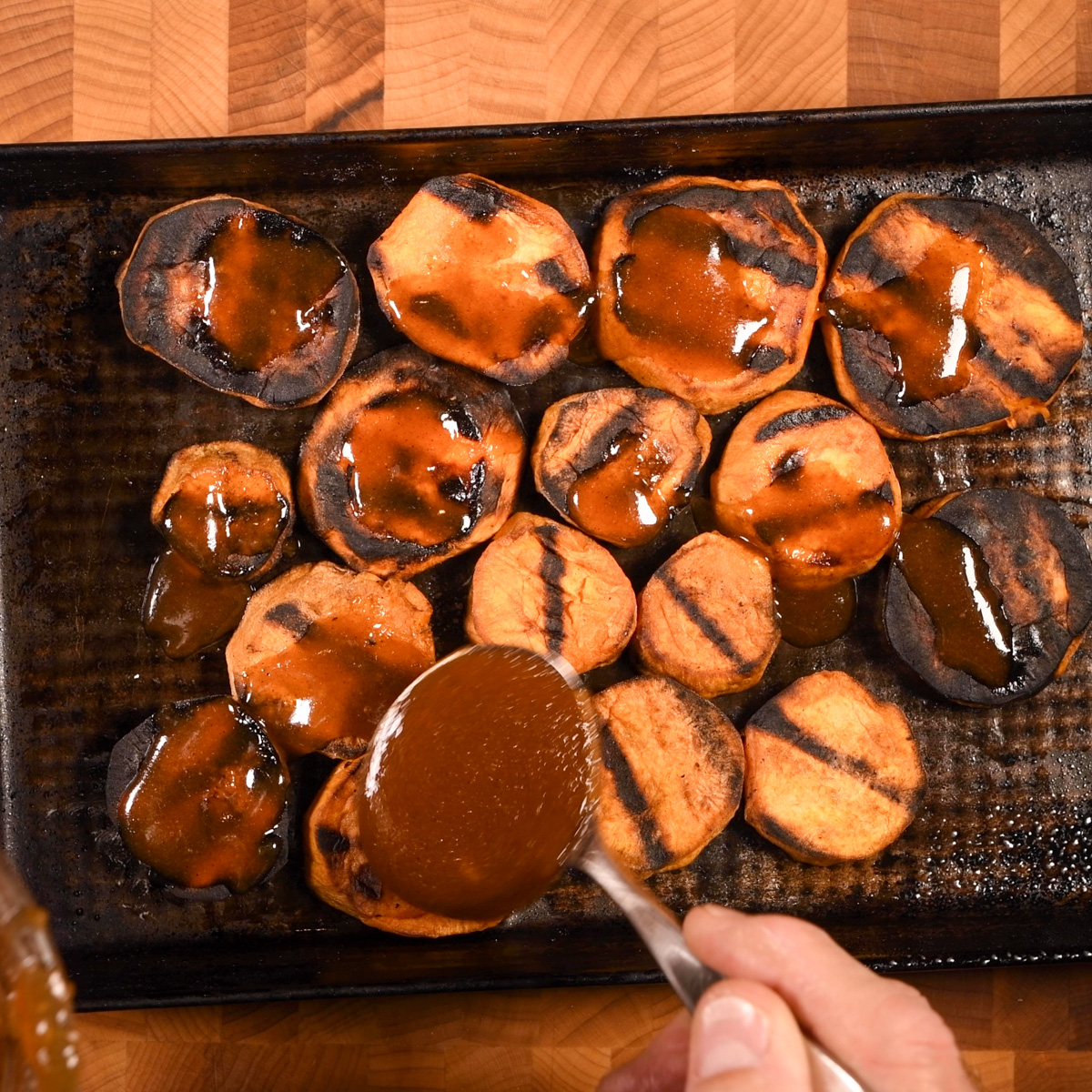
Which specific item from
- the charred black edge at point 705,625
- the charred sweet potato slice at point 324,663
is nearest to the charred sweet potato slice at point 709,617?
the charred black edge at point 705,625

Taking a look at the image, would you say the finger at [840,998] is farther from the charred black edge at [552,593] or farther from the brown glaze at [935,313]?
the brown glaze at [935,313]

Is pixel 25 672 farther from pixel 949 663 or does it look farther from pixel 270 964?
pixel 949 663

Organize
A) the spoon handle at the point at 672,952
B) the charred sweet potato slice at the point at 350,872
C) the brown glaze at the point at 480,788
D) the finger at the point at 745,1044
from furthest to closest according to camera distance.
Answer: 1. the charred sweet potato slice at the point at 350,872
2. the brown glaze at the point at 480,788
3. the spoon handle at the point at 672,952
4. the finger at the point at 745,1044

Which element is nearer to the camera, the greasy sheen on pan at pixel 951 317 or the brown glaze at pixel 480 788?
the brown glaze at pixel 480 788

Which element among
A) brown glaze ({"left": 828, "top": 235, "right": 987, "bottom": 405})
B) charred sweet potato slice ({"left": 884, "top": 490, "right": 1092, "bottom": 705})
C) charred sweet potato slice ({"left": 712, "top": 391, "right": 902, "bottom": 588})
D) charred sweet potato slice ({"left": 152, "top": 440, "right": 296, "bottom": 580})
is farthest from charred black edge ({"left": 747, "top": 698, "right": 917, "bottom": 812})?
charred sweet potato slice ({"left": 152, "top": 440, "right": 296, "bottom": 580})

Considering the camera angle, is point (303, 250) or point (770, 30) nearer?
point (303, 250)

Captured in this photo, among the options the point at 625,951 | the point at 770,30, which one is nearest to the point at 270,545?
the point at 625,951

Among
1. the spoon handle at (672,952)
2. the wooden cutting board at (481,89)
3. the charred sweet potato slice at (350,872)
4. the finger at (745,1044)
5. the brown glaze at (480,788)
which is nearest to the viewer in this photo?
the finger at (745,1044)
